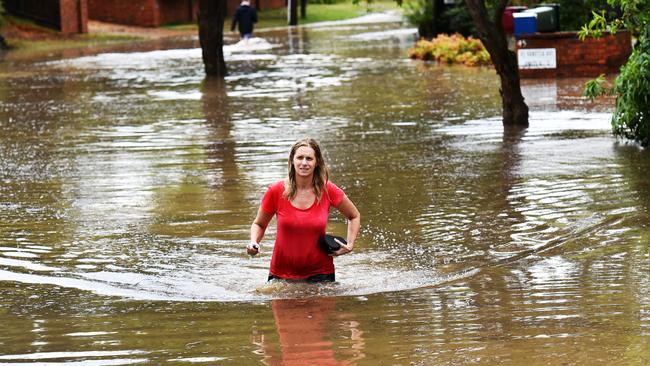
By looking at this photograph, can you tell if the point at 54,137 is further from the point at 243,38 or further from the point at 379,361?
the point at 243,38

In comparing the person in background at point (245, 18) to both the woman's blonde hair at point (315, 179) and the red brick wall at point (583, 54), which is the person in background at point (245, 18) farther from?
the woman's blonde hair at point (315, 179)

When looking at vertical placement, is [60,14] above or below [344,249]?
above

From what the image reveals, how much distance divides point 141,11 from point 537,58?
1281 inches

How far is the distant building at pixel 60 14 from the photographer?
5056cm

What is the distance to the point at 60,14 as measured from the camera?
50.8m

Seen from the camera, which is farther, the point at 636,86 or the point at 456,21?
the point at 456,21

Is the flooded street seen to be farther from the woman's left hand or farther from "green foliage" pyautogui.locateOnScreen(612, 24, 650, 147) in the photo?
"green foliage" pyautogui.locateOnScreen(612, 24, 650, 147)

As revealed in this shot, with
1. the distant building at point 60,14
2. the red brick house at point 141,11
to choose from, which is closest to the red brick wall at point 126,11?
the red brick house at point 141,11

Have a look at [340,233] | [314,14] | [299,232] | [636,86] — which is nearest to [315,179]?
[299,232]

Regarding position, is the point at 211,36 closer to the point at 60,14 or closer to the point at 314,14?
the point at 60,14

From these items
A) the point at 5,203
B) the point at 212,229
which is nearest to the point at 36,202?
the point at 5,203

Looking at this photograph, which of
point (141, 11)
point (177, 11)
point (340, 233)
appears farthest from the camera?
point (177, 11)

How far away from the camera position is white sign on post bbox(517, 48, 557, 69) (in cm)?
2767

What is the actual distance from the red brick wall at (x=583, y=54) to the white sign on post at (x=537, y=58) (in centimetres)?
8
